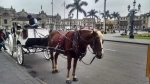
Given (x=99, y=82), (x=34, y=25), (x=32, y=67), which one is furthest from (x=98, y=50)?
Answer: (x=34, y=25)

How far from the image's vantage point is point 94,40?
427 cm

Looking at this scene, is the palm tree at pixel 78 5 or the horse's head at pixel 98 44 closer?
the horse's head at pixel 98 44

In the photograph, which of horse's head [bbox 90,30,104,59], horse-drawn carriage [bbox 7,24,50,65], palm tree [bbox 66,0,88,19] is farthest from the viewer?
palm tree [bbox 66,0,88,19]

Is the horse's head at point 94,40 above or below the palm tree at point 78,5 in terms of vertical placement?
below

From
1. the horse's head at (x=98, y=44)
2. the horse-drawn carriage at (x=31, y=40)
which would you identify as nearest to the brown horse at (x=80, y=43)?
the horse's head at (x=98, y=44)

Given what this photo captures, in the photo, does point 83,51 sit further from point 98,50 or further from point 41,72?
point 41,72

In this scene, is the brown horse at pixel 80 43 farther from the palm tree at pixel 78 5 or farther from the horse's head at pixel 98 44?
the palm tree at pixel 78 5

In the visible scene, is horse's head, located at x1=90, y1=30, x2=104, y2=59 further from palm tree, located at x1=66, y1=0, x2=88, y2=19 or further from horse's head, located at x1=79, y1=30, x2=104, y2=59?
palm tree, located at x1=66, y1=0, x2=88, y2=19

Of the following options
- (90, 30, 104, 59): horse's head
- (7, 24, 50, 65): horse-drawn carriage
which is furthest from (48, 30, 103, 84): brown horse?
(7, 24, 50, 65): horse-drawn carriage

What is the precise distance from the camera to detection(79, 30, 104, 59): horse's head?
418 centimetres

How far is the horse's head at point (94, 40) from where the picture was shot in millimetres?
4176

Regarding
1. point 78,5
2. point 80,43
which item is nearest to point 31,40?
point 80,43

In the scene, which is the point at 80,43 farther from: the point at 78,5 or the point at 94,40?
the point at 78,5

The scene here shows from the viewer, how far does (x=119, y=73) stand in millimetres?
6031
